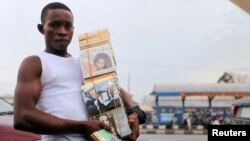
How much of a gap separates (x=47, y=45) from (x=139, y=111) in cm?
50

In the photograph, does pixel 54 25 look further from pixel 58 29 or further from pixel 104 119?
pixel 104 119

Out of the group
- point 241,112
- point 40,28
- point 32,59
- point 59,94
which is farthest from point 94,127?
point 241,112

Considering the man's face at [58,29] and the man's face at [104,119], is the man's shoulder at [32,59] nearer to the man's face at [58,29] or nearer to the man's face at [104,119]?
the man's face at [58,29]

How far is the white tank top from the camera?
1631 mm

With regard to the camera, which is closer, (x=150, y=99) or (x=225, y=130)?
(x=225, y=130)

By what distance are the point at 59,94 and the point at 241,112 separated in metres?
3.74

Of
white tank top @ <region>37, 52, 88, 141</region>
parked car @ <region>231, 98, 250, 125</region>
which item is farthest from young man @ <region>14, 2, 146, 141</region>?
parked car @ <region>231, 98, 250, 125</region>

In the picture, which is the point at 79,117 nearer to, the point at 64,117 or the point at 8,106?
the point at 64,117

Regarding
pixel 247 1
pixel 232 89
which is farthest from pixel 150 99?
pixel 247 1

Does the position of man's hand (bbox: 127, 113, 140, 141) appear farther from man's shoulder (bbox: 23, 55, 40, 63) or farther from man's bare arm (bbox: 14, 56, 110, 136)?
man's shoulder (bbox: 23, 55, 40, 63)

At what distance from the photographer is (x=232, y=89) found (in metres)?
26.5

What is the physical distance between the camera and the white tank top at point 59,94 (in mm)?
1631

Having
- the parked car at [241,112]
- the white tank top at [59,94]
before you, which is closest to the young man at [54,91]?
the white tank top at [59,94]

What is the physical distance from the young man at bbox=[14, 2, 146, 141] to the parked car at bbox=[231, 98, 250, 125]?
10.5ft
